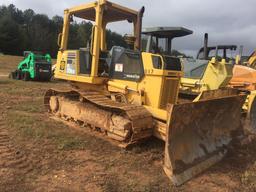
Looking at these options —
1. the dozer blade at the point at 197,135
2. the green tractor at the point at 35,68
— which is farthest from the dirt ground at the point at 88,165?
the green tractor at the point at 35,68

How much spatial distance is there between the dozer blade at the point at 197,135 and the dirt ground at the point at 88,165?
163mm

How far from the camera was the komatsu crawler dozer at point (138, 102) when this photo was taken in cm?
461

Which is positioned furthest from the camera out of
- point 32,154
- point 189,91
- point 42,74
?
point 42,74

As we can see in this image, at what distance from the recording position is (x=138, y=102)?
5.63 meters

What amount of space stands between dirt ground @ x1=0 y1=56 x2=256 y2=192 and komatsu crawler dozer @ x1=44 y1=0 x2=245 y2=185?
244 mm

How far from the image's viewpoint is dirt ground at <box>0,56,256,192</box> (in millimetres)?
3893

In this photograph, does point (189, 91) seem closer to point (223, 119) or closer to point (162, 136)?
point (223, 119)

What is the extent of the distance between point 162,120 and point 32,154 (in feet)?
7.69

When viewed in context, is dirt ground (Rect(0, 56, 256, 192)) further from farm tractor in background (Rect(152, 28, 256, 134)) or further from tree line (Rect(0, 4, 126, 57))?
tree line (Rect(0, 4, 126, 57))

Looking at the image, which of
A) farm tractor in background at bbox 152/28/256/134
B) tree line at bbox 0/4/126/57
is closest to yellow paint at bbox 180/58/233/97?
farm tractor in background at bbox 152/28/256/134

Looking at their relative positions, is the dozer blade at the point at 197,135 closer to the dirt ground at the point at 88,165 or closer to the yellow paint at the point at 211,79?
the dirt ground at the point at 88,165

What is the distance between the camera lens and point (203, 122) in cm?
519

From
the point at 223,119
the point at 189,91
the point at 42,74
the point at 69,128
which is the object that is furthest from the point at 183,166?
the point at 42,74

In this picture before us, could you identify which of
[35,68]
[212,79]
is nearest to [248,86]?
[212,79]
